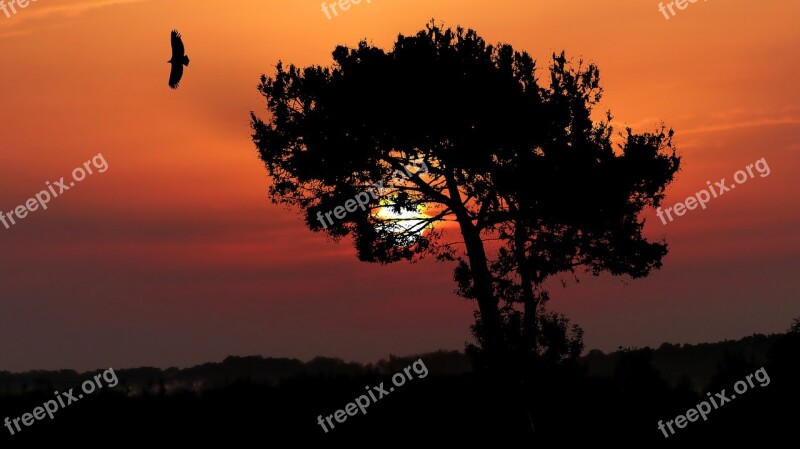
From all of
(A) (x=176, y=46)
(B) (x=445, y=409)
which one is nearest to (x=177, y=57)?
(A) (x=176, y=46)

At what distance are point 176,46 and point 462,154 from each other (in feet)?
45.0

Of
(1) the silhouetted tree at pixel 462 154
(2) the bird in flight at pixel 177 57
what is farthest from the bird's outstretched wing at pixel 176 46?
(1) the silhouetted tree at pixel 462 154

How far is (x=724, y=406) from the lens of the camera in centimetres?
3419

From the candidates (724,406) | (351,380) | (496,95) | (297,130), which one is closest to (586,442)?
(724,406)

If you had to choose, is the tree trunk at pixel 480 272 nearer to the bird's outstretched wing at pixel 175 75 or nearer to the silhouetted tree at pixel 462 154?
the silhouetted tree at pixel 462 154

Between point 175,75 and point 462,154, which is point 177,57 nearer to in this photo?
point 175,75

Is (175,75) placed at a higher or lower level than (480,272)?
higher

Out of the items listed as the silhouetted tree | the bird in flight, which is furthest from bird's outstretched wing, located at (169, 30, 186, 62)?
the silhouetted tree

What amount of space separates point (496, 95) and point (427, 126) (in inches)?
118

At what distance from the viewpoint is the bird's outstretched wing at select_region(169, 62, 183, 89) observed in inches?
1072

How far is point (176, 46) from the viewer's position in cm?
2928

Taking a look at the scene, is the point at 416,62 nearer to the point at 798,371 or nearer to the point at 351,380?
the point at 351,380

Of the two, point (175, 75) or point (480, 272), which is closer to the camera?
point (175, 75)

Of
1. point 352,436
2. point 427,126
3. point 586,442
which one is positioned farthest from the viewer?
point 427,126
